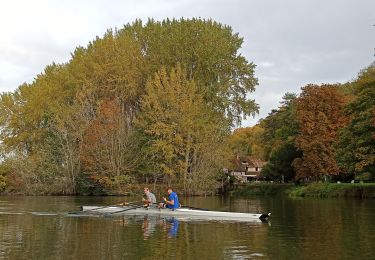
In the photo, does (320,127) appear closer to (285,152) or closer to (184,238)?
(285,152)

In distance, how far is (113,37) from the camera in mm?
69125

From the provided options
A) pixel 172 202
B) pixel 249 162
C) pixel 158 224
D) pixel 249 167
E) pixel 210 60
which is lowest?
pixel 158 224

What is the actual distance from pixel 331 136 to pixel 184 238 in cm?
4444

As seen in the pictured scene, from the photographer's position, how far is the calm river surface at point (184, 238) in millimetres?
16641

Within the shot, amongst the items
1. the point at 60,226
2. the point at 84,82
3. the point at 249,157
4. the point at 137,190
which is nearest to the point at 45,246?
the point at 60,226

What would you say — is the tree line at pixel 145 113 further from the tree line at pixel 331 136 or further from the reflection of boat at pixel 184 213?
the reflection of boat at pixel 184 213

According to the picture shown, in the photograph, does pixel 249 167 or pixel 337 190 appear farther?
pixel 249 167

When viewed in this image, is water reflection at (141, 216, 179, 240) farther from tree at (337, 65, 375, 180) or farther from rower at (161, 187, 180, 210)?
tree at (337, 65, 375, 180)

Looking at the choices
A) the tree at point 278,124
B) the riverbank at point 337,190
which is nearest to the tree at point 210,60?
the riverbank at point 337,190

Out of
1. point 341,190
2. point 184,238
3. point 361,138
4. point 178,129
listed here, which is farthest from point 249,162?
point 184,238

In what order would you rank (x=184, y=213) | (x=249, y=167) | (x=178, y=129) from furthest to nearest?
(x=249, y=167) < (x=178, y=129) < (x=184, y=213)

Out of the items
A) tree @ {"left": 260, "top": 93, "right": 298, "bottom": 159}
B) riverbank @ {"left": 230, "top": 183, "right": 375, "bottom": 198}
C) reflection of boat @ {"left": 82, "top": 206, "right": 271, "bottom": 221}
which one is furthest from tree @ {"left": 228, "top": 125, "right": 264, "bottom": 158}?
reflection of boat @ {"left": 82, "top": 206, "right": 271, "bottom": 221}

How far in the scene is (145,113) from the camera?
6194 centimetres

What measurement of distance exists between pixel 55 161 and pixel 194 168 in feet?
59.9
